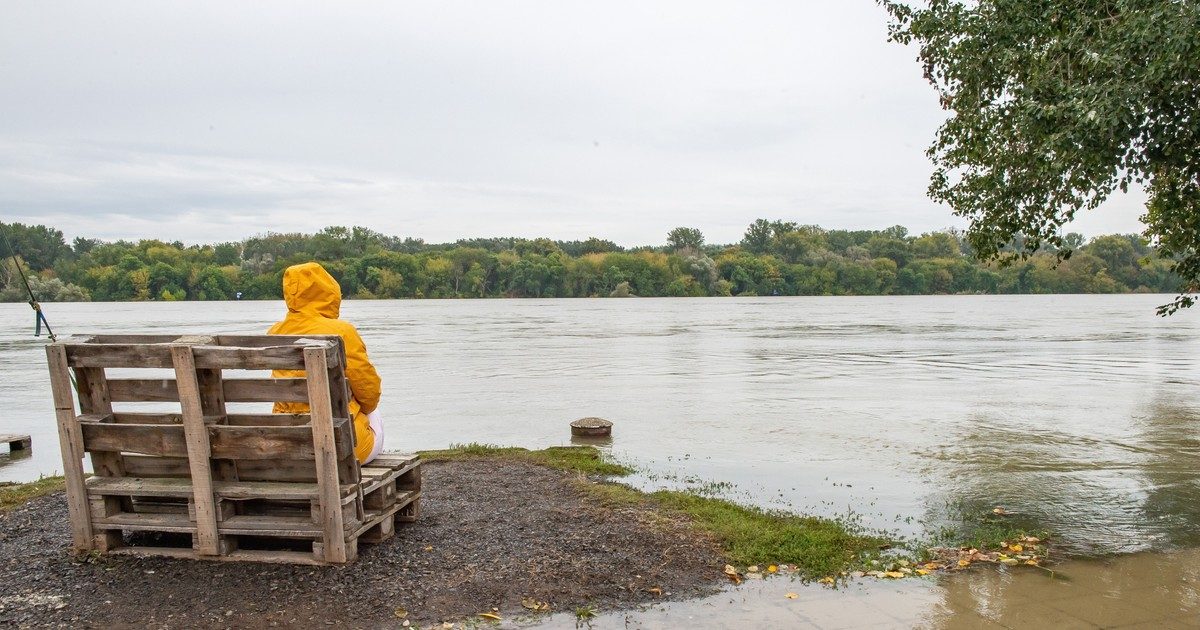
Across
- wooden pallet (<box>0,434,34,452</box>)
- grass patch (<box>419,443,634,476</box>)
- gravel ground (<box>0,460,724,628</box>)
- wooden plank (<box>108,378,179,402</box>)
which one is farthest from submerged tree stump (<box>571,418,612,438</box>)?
wooden pallet (<box>0,434,34,452</box>)

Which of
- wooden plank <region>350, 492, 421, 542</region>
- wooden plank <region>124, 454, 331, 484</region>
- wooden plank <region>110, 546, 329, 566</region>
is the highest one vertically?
wooden plank <region>124, 454, 331, 484</region>

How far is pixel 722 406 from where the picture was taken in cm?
1934

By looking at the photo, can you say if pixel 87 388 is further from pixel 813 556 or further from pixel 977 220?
pixel 977 220

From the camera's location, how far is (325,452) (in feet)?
19.9

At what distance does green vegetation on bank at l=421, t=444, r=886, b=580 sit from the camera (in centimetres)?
727

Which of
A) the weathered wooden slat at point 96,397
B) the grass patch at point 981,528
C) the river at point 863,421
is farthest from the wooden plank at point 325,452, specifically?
the grass patch at point 981,528

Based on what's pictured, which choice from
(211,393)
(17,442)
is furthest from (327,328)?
(17,442)

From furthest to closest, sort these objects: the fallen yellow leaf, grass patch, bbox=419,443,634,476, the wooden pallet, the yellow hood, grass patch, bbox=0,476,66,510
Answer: the wooden pallet, grass patch, bbox=419,443,634,476, grass patch, bbox=0,476,66,510, the yellow hood, the fallen yellow leaf

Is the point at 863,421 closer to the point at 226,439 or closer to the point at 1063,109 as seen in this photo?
the point at 1063,109

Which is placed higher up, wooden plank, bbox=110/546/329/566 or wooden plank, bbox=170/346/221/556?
wooden plank, bbox=170/346/221/556

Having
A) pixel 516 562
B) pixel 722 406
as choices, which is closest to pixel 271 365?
pixel 516 562

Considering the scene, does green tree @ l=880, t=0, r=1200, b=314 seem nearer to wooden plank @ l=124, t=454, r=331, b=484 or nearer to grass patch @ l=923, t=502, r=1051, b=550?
grass patch @ l=923, t=502, r=1051, b=550

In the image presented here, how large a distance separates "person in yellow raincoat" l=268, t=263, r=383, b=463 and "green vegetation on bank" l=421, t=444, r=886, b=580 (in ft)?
9.82

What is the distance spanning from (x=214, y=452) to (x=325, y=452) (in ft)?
2.94
